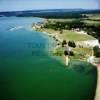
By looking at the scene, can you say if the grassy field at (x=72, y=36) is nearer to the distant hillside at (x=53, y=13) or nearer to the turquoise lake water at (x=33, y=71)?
the turquoise lake water at (x=33, y=71)

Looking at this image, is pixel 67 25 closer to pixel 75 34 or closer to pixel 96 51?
pixel 75 34

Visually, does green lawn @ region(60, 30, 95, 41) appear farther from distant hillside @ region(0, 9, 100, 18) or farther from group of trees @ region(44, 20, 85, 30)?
distant hillside @ region(0, 9, 100, 18)

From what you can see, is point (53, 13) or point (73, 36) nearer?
point (73, 36)

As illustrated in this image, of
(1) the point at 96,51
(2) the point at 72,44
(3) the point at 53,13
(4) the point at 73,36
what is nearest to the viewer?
(1) the point at 96,51

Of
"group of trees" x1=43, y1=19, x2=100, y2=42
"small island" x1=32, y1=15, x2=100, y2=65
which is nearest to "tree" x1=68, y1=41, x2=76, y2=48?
A: "small island" x1=32, y1=15, x2=100, y2=65

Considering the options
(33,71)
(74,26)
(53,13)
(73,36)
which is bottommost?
(33,71)

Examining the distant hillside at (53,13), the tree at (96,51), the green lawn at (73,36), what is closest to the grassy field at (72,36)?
the green lawn at (73,36)

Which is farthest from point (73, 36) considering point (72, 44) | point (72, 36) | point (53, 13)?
point (53, 13)

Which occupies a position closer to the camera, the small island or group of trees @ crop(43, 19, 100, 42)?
the small island
